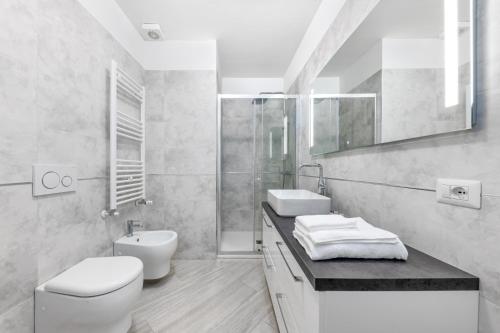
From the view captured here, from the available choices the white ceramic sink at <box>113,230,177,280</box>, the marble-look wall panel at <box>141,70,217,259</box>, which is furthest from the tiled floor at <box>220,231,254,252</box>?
the white ceramic sink at <box>113,230,177,280</box>

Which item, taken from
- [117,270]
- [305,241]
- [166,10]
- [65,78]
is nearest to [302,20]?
[166,10]

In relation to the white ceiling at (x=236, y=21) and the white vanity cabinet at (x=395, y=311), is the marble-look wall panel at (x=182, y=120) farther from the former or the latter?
the white vanity cabinet at (x=395, y=311)

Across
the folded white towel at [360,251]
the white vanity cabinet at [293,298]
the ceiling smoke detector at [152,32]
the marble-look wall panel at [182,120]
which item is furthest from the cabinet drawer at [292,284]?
the ceiling smoke detector at [152,32]

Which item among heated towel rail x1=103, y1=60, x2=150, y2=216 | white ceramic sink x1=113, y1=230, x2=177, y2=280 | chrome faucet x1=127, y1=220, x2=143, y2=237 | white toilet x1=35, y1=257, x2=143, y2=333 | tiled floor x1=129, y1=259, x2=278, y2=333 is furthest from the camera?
chrome faucet x1=127, y1=220, x2=143, y2=237

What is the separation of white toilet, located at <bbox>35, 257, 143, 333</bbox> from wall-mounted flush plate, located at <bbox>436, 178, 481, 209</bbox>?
1.53m

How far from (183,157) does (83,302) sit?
5.48ft

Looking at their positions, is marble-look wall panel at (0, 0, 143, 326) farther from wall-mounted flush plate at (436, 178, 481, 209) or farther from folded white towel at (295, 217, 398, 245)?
wall-mounted flush plate at (436, 178, 481, 209)

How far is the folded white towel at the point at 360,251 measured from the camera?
813mm

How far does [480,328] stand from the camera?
0.69 metres

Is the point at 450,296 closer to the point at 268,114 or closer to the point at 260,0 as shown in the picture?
the point at 260,0

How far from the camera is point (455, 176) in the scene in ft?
2.53

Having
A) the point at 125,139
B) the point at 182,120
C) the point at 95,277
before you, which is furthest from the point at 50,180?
the point at 182,120

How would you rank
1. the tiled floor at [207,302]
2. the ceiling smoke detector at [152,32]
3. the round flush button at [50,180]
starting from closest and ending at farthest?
the round flush button at [50,180] → the tiled floor at [207,302] → the ceiling smoke detector at [152,32]

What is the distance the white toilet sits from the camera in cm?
116
